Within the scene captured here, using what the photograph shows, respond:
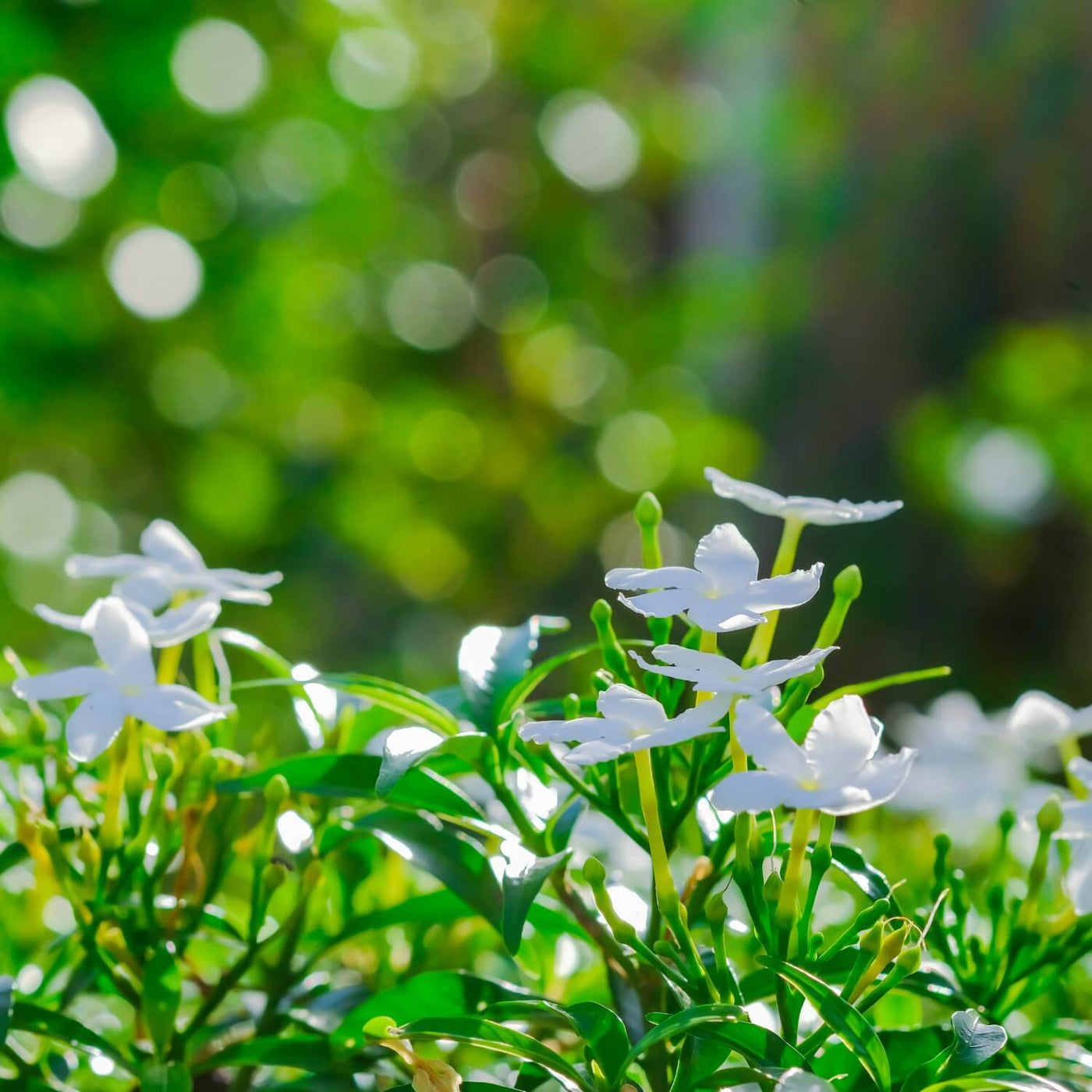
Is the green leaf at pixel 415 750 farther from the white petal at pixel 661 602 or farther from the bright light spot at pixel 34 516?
the bright light spot at pixel 34 516

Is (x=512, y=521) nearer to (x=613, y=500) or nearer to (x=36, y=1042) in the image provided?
(x=613, y=500)

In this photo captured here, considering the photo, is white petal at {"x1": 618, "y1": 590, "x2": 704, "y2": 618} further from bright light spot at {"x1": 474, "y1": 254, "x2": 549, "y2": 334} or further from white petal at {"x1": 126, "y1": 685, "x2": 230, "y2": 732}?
bright light spot at {"x1": 474, "y1": 254, "x2": 549, "y2": 334}

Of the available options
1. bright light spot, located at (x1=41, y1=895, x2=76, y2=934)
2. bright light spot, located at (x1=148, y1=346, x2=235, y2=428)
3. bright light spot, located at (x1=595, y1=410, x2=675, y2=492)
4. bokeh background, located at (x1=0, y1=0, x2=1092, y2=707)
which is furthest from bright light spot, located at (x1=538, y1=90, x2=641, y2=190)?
bright light spot, located at (x1=41, y1=895, x2=76, y2=934)

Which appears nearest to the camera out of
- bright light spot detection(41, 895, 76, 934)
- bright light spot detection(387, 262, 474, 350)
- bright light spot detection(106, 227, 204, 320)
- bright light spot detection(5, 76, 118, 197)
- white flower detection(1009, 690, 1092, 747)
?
white flower detection(1009, 690, 1092, 747)

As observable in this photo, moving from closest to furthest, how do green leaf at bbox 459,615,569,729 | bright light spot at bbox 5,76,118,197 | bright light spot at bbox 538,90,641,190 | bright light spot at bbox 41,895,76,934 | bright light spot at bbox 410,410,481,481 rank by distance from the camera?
1. green leaf at bbox 459,615,569,729
2. bright light spot at bbox 41,895,76,934
3. bright light spot at bbox 5,76,118,197
4. bright light spot at bbox 410,410,481,481
5. bright light spot at bbox 538,90,641,190

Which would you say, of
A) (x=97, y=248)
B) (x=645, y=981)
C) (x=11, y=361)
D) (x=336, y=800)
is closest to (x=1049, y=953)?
(x=645, y=981)

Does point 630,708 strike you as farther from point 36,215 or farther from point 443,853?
point 36,215

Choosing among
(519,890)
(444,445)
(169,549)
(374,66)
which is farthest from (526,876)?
(374,66)
